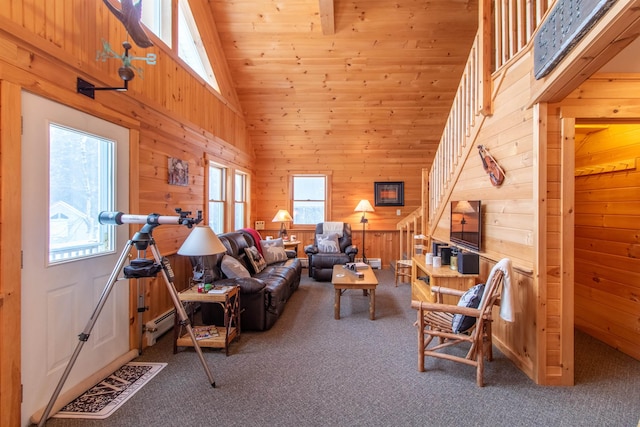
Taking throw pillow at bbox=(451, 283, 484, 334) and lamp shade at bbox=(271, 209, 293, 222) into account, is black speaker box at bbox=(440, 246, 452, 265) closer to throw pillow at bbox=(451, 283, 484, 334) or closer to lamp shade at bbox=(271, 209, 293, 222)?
throw pillow at bbox=(451, 283, 484, 334)

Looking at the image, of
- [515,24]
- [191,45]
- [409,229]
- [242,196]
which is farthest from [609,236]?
[242,196]

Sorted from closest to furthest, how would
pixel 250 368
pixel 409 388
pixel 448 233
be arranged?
pixel 409 388 → pixel 250 368 → pixel 448 233

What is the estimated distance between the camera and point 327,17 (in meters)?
4.14

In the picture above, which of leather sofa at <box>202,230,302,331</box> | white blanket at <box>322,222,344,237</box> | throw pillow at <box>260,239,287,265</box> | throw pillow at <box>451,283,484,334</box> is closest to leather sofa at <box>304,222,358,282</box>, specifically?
white blanket at <box>322,222,344,237</box>

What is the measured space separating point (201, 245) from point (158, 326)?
4.32 feet

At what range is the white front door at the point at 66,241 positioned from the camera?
6.09 feet

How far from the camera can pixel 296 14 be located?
14.3 feet

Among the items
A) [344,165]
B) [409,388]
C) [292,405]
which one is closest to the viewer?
[292,405]

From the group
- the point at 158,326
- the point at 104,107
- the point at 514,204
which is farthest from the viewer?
the point at 158,326

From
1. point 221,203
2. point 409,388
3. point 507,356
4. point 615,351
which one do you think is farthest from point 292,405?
point 221,203

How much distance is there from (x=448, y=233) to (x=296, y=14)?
146 inches

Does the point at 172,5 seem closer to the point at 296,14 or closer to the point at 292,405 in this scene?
the point at 296,14

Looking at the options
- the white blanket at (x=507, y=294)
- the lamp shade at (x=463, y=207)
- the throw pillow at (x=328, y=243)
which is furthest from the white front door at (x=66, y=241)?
the throw pillow at (x=328, y=243)

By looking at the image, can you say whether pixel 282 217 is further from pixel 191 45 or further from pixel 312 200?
pixel 191 45
